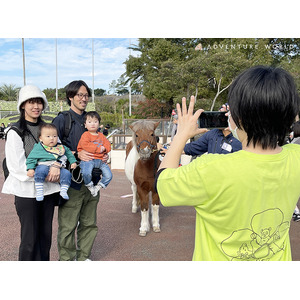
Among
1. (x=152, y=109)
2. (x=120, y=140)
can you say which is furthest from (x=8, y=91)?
(x=120, y=140)

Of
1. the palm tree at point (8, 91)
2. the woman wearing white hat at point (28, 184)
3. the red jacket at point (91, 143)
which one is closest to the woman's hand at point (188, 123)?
the woman wearing white hat at point (28, 184)

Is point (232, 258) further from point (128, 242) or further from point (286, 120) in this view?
point (128, 242)

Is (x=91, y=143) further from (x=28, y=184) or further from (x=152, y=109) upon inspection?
(x=152, y=109)

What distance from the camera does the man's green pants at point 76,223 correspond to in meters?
2.96

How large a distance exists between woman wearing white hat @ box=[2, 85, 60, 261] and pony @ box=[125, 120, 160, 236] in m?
1.48

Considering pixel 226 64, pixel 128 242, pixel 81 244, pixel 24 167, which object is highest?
pixel 226 64

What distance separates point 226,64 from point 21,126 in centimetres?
1603

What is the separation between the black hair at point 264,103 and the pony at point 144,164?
273 centimetres

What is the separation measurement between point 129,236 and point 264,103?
376 cm

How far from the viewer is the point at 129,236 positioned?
4266 millimetres

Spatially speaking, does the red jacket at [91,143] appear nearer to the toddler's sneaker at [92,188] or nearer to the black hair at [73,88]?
the toddler's sneaker at [92,188]

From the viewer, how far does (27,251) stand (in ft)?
8.46

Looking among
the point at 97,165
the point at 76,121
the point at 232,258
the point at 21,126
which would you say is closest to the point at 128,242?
the point at 97,165

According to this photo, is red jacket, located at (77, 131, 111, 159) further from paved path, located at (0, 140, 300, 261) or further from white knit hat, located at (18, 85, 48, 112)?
paved path, located at (0, 140, 300, 261)
